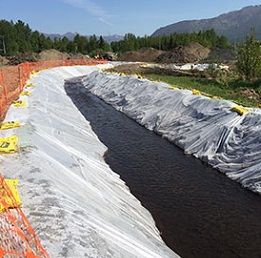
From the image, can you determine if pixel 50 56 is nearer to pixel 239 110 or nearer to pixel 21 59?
pixel 21 59

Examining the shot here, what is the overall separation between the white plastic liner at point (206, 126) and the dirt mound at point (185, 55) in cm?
3518

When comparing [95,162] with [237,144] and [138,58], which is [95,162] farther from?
[138,58]

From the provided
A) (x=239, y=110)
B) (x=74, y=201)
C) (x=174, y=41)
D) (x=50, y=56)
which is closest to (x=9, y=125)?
(x=74, y=201)

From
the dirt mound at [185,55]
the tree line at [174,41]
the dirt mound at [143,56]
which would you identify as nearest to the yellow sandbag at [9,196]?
the dirt mound at [185,55]

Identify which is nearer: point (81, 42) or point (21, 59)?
point (21, 59)

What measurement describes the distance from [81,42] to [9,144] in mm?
70390

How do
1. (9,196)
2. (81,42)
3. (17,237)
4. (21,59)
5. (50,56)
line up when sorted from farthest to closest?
(81,42), (50,56), (21,59), (9,196), (17,237)

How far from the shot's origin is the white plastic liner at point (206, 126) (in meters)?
9.34

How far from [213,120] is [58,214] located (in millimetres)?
8032

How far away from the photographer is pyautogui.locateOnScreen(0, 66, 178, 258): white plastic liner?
4.84 meters

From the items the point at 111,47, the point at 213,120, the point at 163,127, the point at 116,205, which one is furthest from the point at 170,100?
the point at 111,47

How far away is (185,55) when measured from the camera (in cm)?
5297

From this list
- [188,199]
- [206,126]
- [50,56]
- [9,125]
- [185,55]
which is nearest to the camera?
[188,199]

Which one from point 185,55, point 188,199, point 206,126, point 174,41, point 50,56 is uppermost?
point 174,41
